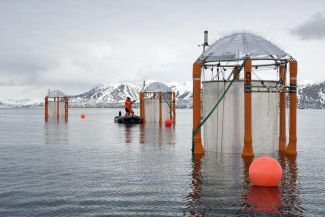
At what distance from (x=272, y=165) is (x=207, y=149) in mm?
11090

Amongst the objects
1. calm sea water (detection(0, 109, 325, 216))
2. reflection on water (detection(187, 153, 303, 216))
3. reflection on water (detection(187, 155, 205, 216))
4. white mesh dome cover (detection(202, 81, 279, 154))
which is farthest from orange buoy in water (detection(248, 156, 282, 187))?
white mesh dome cover (detection(202, 81, 279, 154))

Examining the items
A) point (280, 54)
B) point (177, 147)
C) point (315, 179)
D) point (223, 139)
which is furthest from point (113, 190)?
point (177, 147)

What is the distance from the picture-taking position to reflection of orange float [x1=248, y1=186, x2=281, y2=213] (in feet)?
45.4

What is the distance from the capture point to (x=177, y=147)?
33.4 metres

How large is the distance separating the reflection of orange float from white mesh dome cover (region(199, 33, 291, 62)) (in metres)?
10.6

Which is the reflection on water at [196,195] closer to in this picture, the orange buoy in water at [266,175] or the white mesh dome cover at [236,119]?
the orange buoy in water at [266,175]

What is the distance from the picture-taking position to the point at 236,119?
2672cm

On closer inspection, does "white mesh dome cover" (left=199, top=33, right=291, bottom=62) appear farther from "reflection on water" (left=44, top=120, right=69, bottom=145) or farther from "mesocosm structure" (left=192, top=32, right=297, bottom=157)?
"reflection on water" (left=44, top=120, right=69, bottom=145)

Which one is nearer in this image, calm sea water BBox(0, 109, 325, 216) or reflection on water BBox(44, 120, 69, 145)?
calm sea water BBox(0, 109, 325, 216)

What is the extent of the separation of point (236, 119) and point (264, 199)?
11.9 metres

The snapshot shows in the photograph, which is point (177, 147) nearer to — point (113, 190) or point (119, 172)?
point (119, 172)

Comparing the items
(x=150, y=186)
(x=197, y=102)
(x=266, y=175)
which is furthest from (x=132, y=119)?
(x=266, y=175)

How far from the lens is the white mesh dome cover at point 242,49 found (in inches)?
1020

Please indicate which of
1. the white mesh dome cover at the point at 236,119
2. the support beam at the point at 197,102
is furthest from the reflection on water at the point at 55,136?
the white mesh dome cover at the point at 236,119
